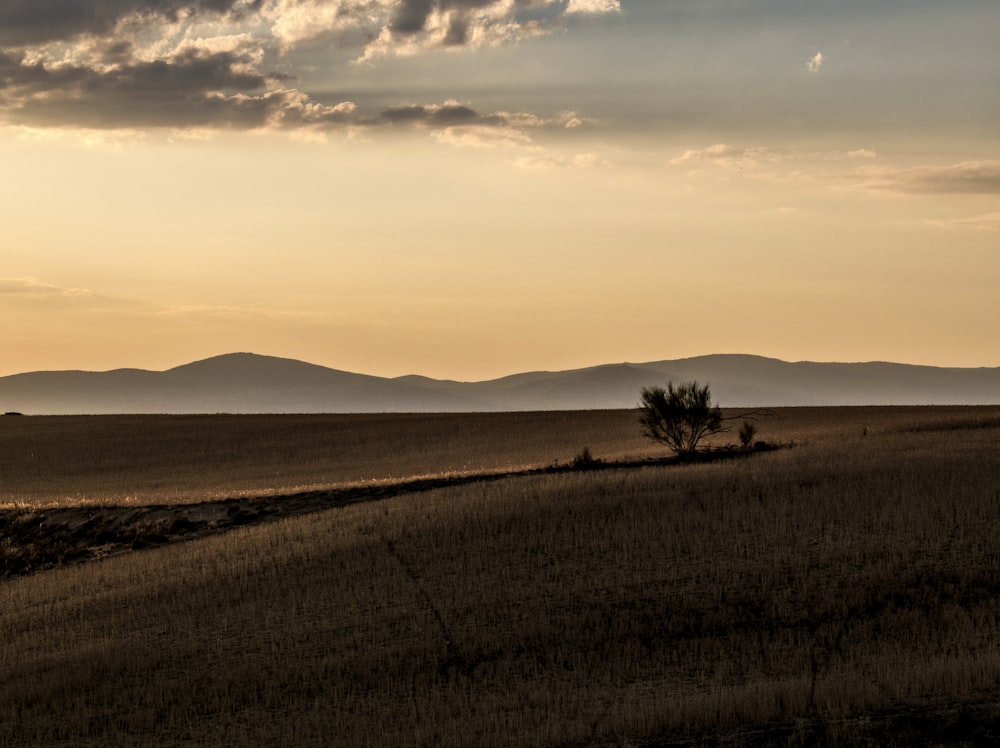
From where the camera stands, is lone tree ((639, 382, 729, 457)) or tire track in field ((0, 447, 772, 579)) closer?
tire track in field ((0, 447, 772, 579))

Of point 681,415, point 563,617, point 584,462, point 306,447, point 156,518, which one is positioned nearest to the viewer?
point 563,617

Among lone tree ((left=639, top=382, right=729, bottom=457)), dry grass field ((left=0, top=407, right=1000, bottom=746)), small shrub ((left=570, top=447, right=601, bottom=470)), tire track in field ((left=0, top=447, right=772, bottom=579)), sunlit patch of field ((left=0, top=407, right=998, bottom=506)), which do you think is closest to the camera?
dry grass field ((left=0, top=407, right=1000, bottom=746))

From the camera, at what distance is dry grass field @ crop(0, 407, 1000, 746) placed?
17312 mm

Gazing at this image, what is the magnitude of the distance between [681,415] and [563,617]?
79.6 ft

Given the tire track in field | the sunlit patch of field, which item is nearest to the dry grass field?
the tire track in field

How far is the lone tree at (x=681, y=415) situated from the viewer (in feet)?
155

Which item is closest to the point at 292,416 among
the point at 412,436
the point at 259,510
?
the point at 412,436

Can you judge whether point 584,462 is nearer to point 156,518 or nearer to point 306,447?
point 156,518

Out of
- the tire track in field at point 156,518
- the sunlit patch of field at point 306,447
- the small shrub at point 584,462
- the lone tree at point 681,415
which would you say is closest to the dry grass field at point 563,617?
the tire track in field at point 156,518

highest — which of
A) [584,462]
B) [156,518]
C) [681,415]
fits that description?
[681,415]

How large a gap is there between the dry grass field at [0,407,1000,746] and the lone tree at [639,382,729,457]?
15.9ft

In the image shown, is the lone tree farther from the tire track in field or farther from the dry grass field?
the dry grass field

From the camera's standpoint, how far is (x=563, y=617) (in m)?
24.2

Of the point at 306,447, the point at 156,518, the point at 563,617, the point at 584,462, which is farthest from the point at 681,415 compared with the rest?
the point at 306,447
